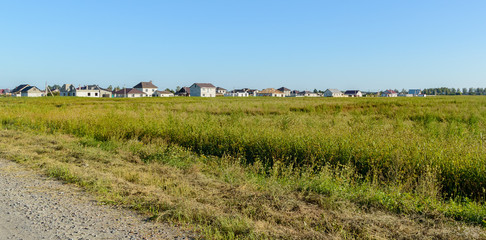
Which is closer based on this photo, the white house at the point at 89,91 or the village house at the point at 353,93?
the white house at the point at 89,91

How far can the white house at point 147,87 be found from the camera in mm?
122875

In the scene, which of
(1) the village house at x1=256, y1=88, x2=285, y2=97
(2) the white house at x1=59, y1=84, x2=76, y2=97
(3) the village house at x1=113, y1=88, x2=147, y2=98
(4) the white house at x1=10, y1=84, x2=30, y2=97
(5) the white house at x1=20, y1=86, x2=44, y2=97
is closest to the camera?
(5) the white house at x1=20, y1=86, x2=44, y2=97

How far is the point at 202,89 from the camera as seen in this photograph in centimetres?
11738

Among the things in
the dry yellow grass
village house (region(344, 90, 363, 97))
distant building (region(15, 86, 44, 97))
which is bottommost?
the dry yellow grass

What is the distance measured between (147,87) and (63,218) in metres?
125

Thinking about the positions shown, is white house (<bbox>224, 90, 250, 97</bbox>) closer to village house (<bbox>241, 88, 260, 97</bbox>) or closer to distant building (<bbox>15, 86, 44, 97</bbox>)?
village house (<bbox>241, 88, 260, 97</bbox>)

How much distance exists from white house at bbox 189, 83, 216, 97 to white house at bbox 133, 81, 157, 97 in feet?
52.1

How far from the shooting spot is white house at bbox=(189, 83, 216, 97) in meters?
117

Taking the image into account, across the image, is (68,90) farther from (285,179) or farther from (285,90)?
(285,179)

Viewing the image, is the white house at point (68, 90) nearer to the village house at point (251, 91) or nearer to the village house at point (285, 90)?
the village house at point (251, 91)

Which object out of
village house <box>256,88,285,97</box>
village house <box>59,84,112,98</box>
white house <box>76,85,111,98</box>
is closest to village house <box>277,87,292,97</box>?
village house <box>256,88,285,97</box>

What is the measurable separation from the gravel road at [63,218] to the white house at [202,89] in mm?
112072

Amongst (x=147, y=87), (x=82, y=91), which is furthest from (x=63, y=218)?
(x=147, y=87)

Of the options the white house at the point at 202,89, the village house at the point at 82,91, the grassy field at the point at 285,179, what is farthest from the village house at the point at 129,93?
the grassy field at the point at 285,179
